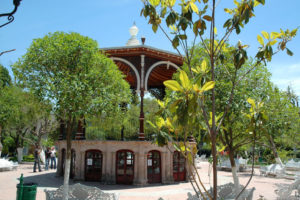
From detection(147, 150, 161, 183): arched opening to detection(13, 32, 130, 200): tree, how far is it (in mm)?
6555

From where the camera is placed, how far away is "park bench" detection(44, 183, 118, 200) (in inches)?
259

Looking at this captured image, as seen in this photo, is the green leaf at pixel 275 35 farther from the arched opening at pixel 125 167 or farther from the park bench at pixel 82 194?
the arched opening at pixel 125 167

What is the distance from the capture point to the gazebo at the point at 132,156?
14.1 meters

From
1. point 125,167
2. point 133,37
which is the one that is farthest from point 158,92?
point 125,167

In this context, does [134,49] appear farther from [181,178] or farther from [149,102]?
[149,102]

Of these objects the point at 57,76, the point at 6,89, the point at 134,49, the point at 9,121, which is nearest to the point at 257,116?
the point at 57,76

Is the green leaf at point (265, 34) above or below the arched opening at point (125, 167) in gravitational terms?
above

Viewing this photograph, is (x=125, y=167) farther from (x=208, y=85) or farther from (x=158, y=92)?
(x=208, y=85)

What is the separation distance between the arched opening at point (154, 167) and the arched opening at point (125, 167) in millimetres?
947

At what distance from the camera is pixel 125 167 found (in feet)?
46.4

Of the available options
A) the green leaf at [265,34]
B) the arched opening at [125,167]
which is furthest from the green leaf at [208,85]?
the arched opening at [125,167]

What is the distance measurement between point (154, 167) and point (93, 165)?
344 cm

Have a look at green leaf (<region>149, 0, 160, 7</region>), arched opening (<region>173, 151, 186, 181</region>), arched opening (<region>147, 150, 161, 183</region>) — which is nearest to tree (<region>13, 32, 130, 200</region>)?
green leaf (<region>149, 0, 160, 7</region>)

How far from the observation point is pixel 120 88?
9.95 metres
